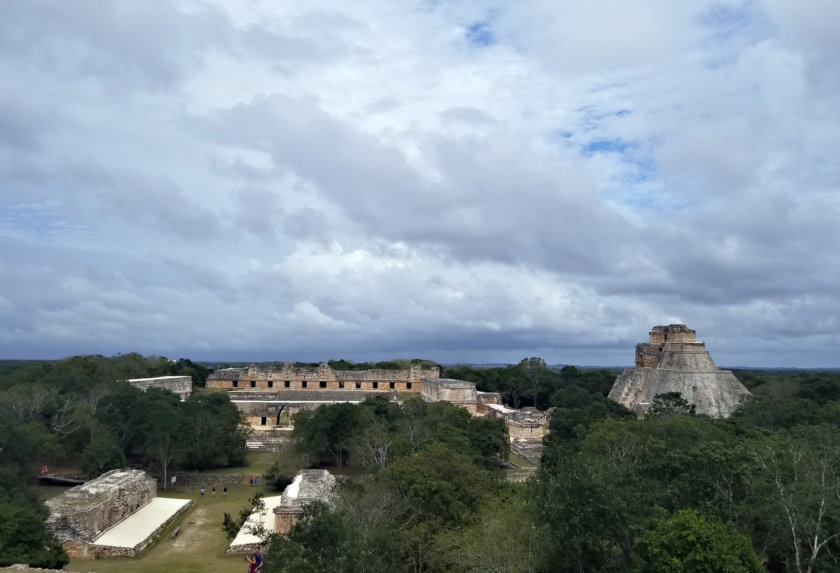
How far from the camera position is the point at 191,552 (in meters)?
13.5

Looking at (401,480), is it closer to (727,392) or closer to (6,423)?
(6,423)

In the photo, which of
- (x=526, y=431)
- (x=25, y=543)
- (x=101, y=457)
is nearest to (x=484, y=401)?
(x=526, y=431)

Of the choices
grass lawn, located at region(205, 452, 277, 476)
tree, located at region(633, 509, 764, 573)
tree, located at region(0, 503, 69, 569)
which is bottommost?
grass lawn, located at region(205, 452, 277, 476)

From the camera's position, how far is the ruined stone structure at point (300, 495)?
12.8m

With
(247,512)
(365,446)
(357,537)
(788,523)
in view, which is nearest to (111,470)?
(247,512)

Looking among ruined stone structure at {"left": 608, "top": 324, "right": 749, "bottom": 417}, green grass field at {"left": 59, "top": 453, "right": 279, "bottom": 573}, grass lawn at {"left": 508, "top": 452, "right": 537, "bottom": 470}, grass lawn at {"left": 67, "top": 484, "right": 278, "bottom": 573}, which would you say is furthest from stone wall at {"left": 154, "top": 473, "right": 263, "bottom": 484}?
ruined stone structure at {"left": 608, "top": 324, "right": 749, "bottom": 417}

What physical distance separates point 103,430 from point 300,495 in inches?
383

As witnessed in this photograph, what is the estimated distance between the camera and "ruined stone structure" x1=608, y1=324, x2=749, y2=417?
1031 inches

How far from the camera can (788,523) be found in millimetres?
9039

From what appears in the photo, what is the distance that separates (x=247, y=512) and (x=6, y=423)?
6667mm

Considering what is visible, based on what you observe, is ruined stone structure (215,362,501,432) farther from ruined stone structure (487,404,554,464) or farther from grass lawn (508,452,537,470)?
grass lawn (508,452,537,470)

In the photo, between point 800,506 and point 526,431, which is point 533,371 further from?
point 800,506

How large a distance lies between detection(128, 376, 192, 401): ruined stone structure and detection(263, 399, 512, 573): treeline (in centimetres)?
1227

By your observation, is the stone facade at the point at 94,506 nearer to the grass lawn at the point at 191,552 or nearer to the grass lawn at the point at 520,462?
the grass lawn at the point at 191,552
